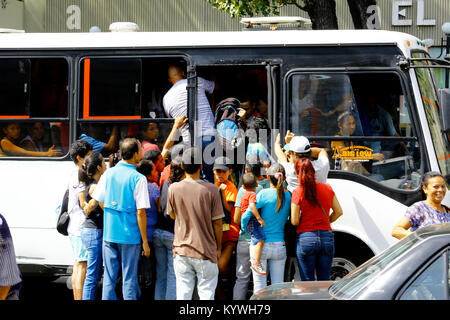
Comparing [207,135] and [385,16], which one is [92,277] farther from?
[385,16]

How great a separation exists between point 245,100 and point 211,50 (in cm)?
78

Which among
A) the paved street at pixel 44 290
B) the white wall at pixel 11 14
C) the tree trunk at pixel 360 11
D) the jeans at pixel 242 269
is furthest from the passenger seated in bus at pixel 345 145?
the white wall at pixel 11 14

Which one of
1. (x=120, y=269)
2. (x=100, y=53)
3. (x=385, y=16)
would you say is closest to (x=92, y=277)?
(x=120, y=269)

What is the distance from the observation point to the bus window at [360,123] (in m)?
7.30

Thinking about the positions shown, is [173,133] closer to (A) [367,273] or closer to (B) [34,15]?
(A) [367,273]

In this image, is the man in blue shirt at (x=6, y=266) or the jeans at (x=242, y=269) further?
the jeans at (x=242, y=269)

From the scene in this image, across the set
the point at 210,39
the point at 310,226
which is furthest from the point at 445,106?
the point at 210,39

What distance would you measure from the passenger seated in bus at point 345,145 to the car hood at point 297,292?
2732 millimetres

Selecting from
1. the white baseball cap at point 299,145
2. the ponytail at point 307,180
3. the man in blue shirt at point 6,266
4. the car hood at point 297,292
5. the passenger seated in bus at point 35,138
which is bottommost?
the car hood at point 297,292

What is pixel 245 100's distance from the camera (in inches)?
321

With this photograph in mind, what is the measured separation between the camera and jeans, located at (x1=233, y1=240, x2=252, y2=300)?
23.4 feet

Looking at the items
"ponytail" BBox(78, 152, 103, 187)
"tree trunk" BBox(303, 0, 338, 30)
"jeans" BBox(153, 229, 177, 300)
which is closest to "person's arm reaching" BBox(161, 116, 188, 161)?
"ponytail" BBox(78, 152, 103, 187)

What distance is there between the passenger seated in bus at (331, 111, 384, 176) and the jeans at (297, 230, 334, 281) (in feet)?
3.25

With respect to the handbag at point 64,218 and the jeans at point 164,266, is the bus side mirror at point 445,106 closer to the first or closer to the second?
Answer: the jeans at point 164,266
